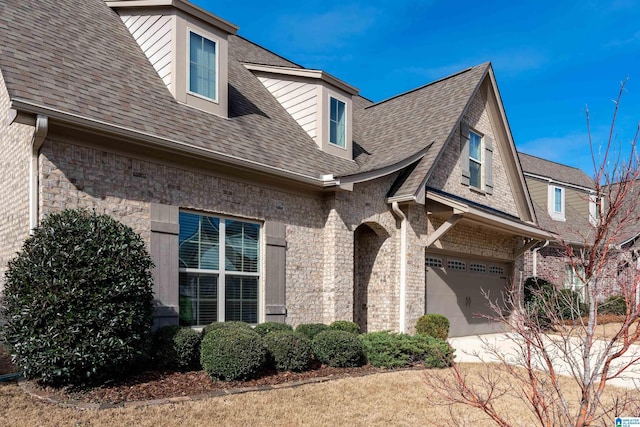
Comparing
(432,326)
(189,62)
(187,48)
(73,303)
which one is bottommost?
(432,326)

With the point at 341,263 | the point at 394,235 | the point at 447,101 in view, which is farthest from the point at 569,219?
the point at 341,263

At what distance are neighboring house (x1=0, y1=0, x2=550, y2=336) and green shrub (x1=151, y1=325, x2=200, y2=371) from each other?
0.59m

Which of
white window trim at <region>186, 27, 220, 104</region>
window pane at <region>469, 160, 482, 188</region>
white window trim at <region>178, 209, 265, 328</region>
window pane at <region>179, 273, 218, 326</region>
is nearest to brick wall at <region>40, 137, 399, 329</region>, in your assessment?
white window trim at <region>178, 209, 265, 328</region>

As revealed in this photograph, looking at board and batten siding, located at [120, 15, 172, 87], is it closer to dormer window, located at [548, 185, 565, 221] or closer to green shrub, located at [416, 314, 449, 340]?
green shrub, located at [416, 314, 449, 340]

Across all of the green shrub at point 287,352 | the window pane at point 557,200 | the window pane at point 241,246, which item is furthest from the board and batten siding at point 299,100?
the window pane at point 557,200

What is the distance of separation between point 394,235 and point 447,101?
514cm

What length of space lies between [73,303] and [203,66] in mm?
5805

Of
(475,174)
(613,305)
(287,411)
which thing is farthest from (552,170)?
(613,305)

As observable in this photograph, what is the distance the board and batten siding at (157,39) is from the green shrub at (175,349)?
496cm

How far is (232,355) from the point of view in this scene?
727 cm

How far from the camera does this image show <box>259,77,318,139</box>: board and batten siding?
12.7 m

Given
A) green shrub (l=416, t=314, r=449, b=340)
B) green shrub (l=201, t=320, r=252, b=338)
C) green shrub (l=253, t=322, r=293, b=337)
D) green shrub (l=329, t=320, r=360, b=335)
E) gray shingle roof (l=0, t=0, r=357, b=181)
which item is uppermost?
gray shingle roof (l=0, t=0, r=357, b=181)

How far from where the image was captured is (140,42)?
1091 cm

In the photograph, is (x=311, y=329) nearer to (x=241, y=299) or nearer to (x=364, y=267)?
(x=241, y=299)
